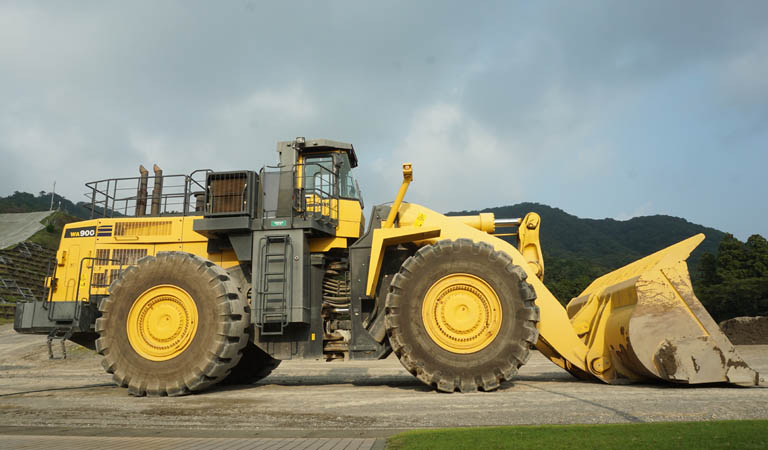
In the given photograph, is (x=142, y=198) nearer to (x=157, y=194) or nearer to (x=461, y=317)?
(x=157, y=194)

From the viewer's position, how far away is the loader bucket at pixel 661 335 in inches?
292

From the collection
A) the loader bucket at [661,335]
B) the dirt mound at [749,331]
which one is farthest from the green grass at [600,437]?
the dirt mound at [749,331]

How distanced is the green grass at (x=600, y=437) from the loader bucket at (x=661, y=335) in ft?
8.97

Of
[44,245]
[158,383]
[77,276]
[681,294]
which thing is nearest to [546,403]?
[681,294]

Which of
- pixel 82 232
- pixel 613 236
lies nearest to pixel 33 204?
pixel 82 232

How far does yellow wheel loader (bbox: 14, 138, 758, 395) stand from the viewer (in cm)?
788

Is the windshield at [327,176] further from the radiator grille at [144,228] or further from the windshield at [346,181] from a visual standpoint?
the radiator grille at [144,228]

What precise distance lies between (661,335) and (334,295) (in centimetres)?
539

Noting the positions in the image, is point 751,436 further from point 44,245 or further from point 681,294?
point 44,245

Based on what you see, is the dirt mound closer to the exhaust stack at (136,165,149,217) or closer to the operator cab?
the operator cab

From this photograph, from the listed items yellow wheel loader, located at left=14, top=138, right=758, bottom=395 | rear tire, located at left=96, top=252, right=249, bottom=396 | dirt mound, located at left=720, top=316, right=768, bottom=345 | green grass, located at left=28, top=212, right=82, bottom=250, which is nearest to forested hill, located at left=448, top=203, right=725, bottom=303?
dirt mound, located at left=720, top=316, right=768, bottom=345

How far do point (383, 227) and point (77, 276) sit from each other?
598cm

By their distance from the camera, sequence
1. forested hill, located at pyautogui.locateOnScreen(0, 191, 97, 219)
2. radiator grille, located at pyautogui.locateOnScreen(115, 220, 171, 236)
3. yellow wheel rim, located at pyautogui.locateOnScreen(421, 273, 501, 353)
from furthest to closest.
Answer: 1. forested hill, located at pyautogui.locateOnScreen(0, 191, 97, 219)
2. radiator grille, located at pyautogui.locateOnScreen(115, 220, 171, 236)
3. yellow wheel rim, located at pyautogui.locateOnScreen(421, 273, 501, 353)

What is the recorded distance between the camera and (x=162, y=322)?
8.67 m
